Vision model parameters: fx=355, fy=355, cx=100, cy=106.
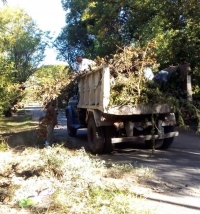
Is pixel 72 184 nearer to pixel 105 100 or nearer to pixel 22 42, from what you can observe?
pixel 105 100

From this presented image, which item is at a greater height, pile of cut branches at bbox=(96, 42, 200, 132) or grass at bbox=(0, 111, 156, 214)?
pile of cut branches at bbox=(96, 42, 200, 132)

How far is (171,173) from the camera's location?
671cm

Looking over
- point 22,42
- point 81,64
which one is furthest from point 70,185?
point 22,42

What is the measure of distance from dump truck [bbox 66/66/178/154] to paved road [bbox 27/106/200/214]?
42 cm

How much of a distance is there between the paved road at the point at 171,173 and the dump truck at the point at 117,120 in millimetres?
415

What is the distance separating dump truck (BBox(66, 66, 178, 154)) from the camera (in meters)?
7.91

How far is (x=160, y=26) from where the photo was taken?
48.0ft

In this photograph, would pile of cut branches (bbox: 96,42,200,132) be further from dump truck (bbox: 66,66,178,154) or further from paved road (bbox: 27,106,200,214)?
paved road (bbox: 27,106,200,214)

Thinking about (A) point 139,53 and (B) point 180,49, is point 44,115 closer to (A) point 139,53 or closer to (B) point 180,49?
(A) point 139,53

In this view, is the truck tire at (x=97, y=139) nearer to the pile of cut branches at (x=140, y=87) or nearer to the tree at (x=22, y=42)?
the pile of cut branches at (x=140, y=87)

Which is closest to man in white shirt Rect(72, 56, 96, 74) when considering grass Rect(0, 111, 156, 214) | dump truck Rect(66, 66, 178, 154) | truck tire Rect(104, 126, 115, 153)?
dump truck Rect(66, 66, 178, 154)

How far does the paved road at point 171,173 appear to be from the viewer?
493 cm

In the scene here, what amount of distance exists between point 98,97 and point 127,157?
160 cm

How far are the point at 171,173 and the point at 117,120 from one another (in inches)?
87.5
